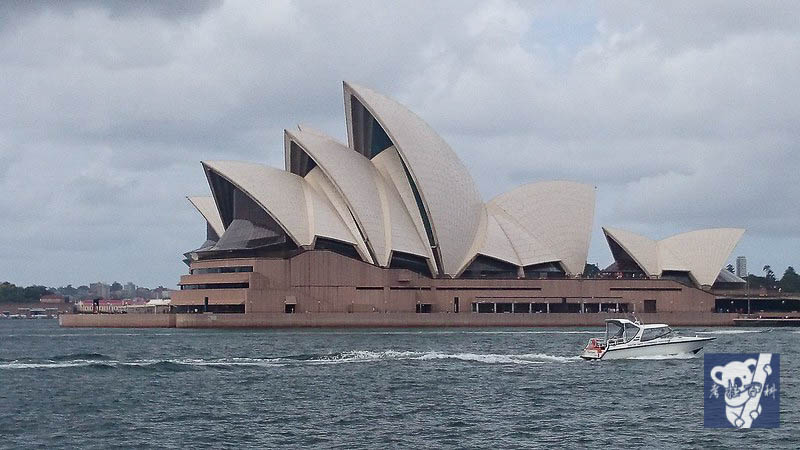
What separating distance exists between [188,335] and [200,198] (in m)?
31.8

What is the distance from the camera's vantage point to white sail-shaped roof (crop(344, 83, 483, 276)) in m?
88.2

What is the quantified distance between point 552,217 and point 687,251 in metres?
14.0

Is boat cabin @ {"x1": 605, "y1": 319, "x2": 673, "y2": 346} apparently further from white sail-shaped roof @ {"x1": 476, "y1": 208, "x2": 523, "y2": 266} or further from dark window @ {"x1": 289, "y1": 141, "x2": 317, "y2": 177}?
dark window @ {"x1": 289, "y1": 141, "x2": 317, "y2": 177}

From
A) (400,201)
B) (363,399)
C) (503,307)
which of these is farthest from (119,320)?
(363,399)

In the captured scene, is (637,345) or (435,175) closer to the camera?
(637,345)

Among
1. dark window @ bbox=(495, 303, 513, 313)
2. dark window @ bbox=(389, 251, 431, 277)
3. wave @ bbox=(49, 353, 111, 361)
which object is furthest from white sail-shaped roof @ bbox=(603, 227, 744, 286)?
wave @ bbox=(49, 353, 111, 361)

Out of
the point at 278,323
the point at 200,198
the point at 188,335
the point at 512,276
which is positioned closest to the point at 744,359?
the point at 188,335

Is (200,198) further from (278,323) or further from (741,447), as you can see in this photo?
(741,447)

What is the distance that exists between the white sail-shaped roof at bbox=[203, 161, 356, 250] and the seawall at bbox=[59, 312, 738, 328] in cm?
623

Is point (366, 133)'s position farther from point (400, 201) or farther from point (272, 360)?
point (272, 360)

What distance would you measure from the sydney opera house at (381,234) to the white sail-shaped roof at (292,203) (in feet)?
0.33

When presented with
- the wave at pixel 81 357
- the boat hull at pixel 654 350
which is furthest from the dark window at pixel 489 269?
the wave at pixel 81 357

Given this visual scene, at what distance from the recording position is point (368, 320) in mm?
90750

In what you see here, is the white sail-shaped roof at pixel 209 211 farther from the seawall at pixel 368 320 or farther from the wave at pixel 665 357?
the wave at pixel 665 357
